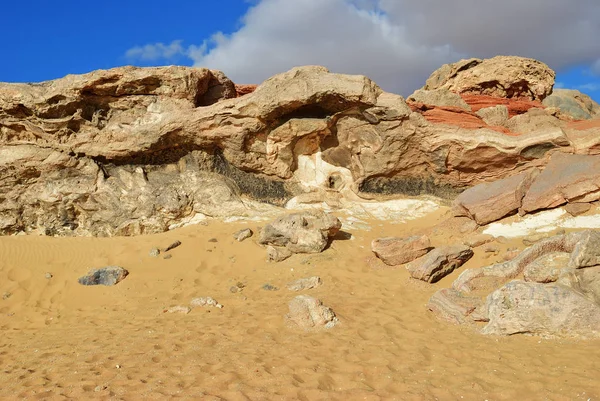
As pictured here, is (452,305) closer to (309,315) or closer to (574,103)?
(309,315)

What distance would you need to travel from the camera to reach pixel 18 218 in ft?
28.4

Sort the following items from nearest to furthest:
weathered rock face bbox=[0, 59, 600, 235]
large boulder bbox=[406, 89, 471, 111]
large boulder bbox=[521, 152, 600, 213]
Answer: large boulder bbox=[521, 152, 600, 213] < weathered rock face bbox=[0, 59, 600, 235] < large boulder bbox=[406, 89, 471, 111]

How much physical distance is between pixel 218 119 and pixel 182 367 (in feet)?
19.9

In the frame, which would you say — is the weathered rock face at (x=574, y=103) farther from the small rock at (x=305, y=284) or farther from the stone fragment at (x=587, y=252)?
the small rock at (x=305, y=284)

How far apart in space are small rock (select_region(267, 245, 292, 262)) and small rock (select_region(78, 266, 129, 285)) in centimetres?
249

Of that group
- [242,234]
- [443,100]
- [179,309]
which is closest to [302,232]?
[242,234]

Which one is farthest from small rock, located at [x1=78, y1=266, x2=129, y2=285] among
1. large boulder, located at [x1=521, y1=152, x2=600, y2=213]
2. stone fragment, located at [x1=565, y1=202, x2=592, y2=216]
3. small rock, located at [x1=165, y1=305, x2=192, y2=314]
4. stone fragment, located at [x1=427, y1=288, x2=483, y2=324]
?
stone fragment, located at [x1=565, y1=202, x2=592, y2=216]

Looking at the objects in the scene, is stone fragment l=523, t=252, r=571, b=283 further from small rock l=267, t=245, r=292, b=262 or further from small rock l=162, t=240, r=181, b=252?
small rock l=162, t=240, r=181, b=252

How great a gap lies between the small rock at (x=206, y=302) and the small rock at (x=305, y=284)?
1149mm

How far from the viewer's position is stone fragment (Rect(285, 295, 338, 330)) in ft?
16.5

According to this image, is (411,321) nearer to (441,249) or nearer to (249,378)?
(441,249)

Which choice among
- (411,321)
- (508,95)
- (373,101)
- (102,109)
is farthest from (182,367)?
(508,95)

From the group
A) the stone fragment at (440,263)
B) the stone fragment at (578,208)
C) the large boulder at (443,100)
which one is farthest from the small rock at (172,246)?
the large boulder at (443,100)

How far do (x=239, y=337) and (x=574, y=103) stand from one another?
18.0m
